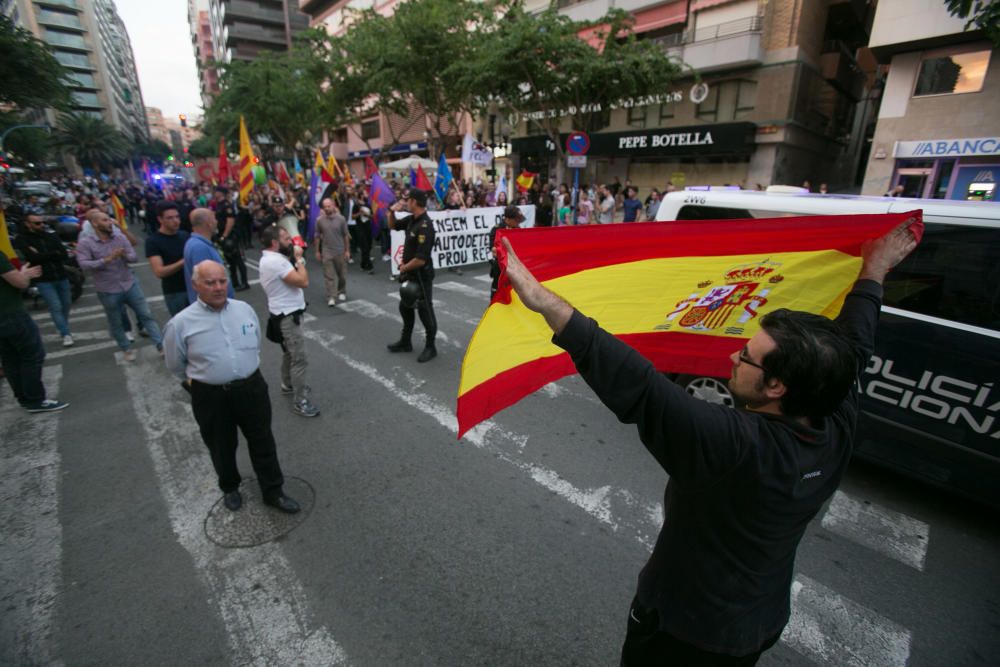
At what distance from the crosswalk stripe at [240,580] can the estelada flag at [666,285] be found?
173 cm

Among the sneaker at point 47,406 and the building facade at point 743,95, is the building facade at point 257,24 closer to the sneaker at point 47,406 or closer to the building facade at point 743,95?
the building facade at point 743,95

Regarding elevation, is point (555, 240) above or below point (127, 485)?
above

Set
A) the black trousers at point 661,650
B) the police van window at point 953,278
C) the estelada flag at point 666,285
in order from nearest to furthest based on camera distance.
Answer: the black trousers at point 661,650
the estelada flag at point 666,285
the police van window at point 953,278

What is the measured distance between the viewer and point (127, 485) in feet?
12.9

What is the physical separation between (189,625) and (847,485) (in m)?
4.77

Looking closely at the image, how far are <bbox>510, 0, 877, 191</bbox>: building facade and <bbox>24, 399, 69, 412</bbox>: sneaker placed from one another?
22059 mm

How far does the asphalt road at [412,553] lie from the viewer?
8.39ft

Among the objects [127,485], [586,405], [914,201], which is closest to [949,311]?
[914,201]

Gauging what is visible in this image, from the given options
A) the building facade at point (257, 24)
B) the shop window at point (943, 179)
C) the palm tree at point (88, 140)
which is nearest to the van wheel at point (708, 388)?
the shop window at point (943, 179)

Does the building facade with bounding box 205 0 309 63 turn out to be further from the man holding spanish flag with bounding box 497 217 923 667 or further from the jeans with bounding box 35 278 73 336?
the man holding spanish flag with bounding box 497 217 923 667

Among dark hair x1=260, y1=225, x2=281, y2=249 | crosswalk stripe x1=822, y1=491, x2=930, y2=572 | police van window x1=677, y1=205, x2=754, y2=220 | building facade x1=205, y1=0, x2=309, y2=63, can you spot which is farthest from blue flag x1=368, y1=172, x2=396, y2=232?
building facade x1=205, y1=0, x2=309, y2=63

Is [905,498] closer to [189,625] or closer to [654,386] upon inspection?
[654,386]

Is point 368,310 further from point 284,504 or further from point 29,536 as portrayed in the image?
point 29,536

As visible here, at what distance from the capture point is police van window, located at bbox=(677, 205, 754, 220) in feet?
13.9
